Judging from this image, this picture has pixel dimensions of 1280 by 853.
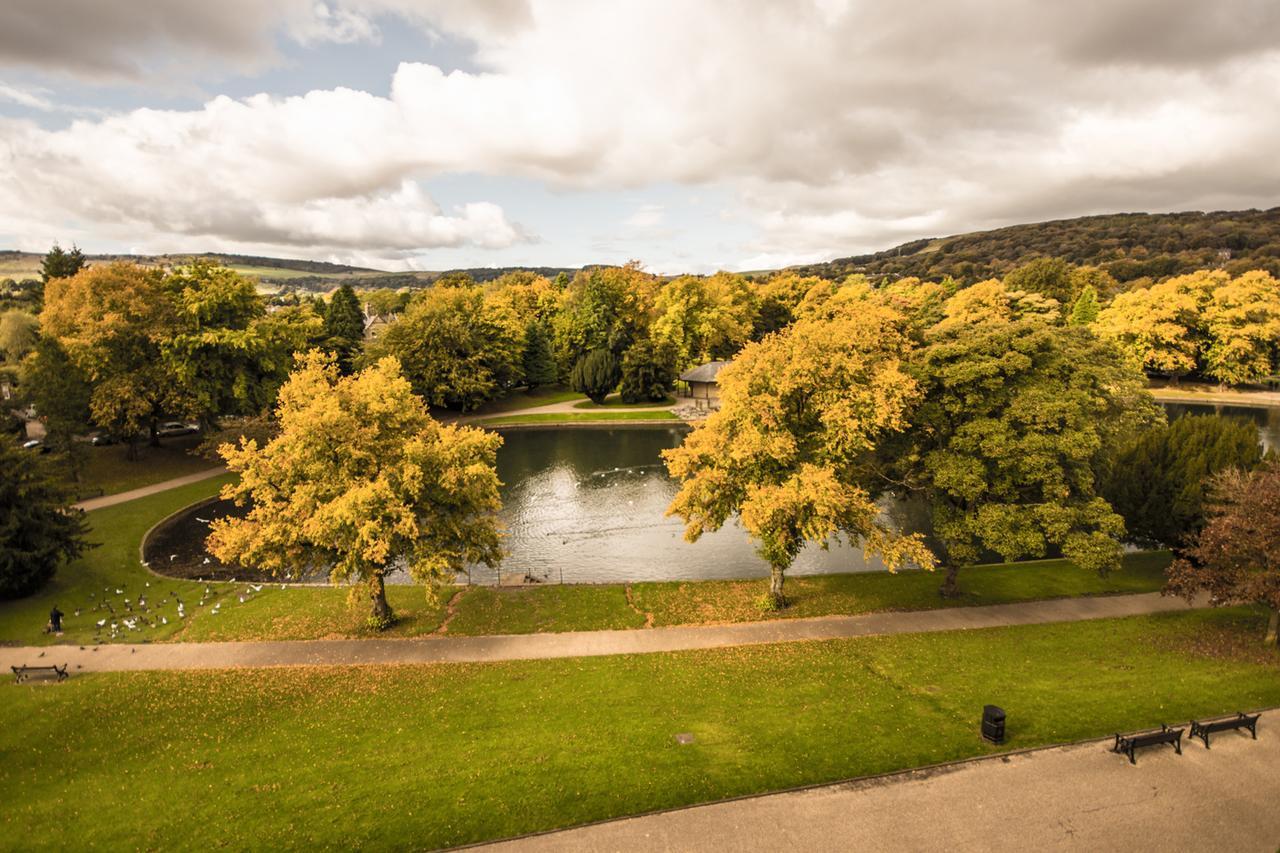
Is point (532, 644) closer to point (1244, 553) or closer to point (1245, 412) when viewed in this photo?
point (1244, 553)

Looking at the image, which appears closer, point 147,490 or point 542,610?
point 542,610

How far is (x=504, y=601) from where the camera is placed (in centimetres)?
2406

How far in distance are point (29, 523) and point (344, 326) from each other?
154 feet

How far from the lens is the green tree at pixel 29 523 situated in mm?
22781

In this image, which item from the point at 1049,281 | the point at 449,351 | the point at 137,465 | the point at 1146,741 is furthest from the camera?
the point at 1049,281

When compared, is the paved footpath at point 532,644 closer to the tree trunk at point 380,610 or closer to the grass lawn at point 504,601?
the grass lawn at point 504,601

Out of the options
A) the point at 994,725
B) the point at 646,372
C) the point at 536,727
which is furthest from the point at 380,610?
the point at 646,372

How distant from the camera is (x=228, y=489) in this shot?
21.8 metres

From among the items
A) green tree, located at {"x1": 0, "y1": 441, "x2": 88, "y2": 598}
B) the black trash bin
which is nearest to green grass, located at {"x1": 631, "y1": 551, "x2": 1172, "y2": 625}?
the black trash bin

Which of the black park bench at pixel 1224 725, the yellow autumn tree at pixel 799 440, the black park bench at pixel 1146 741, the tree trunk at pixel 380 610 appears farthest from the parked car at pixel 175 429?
the black park bench at pixel 1224 725

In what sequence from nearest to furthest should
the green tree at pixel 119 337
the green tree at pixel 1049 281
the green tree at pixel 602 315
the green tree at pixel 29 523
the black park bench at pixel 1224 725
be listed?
the black park bench at pixel 1224 725
the green tree at pixel 29 523
the green tree at pixel 119 337
the green tree at pixel 602 315
the green tree at pixel 1049 281

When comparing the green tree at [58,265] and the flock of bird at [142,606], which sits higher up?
the green tree at [58,265]

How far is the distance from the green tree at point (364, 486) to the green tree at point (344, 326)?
46.2 metres

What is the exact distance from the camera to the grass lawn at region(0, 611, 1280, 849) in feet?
42.4
